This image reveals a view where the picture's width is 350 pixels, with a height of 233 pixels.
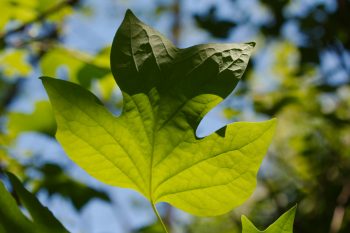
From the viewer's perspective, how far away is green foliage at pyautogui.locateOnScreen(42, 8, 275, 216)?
30.1 inches

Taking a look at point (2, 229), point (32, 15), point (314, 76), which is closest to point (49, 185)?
point (32, 15)

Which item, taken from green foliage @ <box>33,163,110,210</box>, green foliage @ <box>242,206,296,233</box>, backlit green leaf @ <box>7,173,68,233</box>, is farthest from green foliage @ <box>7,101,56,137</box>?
green foliage @ <box>242,206,296,233</box>

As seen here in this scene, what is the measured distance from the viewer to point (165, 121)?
795 mm

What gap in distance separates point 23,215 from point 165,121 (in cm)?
31

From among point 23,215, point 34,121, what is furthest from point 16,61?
point 23,215

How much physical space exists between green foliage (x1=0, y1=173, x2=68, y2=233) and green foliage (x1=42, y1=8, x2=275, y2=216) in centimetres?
10

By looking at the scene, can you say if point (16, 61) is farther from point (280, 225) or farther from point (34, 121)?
point (280, 225)

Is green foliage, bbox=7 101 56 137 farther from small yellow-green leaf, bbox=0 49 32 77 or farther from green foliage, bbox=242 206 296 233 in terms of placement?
green foliage, bbox=242 206 296 233

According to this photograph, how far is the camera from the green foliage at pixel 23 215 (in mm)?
745

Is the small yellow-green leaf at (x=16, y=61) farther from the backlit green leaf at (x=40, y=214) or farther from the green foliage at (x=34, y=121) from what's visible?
the backlit green leaf at (x=40, y=214)

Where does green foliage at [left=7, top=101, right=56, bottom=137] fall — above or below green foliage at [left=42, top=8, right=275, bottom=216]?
below

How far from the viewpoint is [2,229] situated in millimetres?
746

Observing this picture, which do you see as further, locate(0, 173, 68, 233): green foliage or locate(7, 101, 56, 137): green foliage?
locate(7, 101, 56, 137): green foliage

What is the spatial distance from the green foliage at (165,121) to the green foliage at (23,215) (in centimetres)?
10
